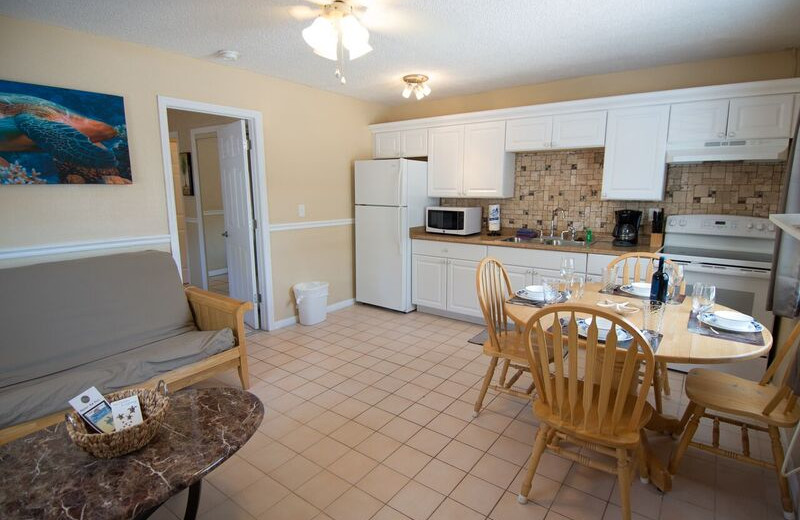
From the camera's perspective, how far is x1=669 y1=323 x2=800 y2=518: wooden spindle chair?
1723mm

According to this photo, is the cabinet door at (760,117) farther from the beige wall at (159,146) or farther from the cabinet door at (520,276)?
the beige wall at (159,146)

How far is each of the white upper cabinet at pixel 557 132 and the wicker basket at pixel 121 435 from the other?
11.5 feet

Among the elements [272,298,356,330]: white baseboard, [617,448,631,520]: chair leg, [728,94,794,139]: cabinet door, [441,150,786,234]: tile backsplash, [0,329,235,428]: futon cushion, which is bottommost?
[272,298,356,330]: white baseboard

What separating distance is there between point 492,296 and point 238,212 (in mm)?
2699

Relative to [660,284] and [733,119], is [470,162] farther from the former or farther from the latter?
[660,284]

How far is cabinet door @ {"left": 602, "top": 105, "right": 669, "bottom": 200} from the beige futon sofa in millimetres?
3127

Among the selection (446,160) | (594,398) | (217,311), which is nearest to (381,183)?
(446,160)

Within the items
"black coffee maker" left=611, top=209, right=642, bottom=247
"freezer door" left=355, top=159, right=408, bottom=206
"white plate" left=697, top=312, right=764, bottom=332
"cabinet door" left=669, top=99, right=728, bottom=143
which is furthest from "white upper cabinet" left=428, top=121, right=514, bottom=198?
"white plate" left=697, top=312, right=764, bottom=332

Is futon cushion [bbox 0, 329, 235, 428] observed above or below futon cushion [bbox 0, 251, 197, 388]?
below

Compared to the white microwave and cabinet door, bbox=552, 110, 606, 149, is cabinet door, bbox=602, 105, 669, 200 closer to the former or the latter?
cabinet door, bbox=552, 110, 606, 149

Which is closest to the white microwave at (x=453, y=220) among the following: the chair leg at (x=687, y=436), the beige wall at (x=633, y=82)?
the beige wall at (x=633, y=82)

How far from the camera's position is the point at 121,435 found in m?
1.39

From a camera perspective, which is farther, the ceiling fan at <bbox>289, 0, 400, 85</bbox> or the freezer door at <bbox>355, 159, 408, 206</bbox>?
the freezer door at <bbox>355, 159, 408, 206</bbox>

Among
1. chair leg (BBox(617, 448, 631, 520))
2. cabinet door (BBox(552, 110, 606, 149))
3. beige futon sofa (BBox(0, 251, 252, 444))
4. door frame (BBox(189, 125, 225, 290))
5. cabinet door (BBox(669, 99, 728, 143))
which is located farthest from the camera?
door frame (BBox(189, 125, 225, 290))
